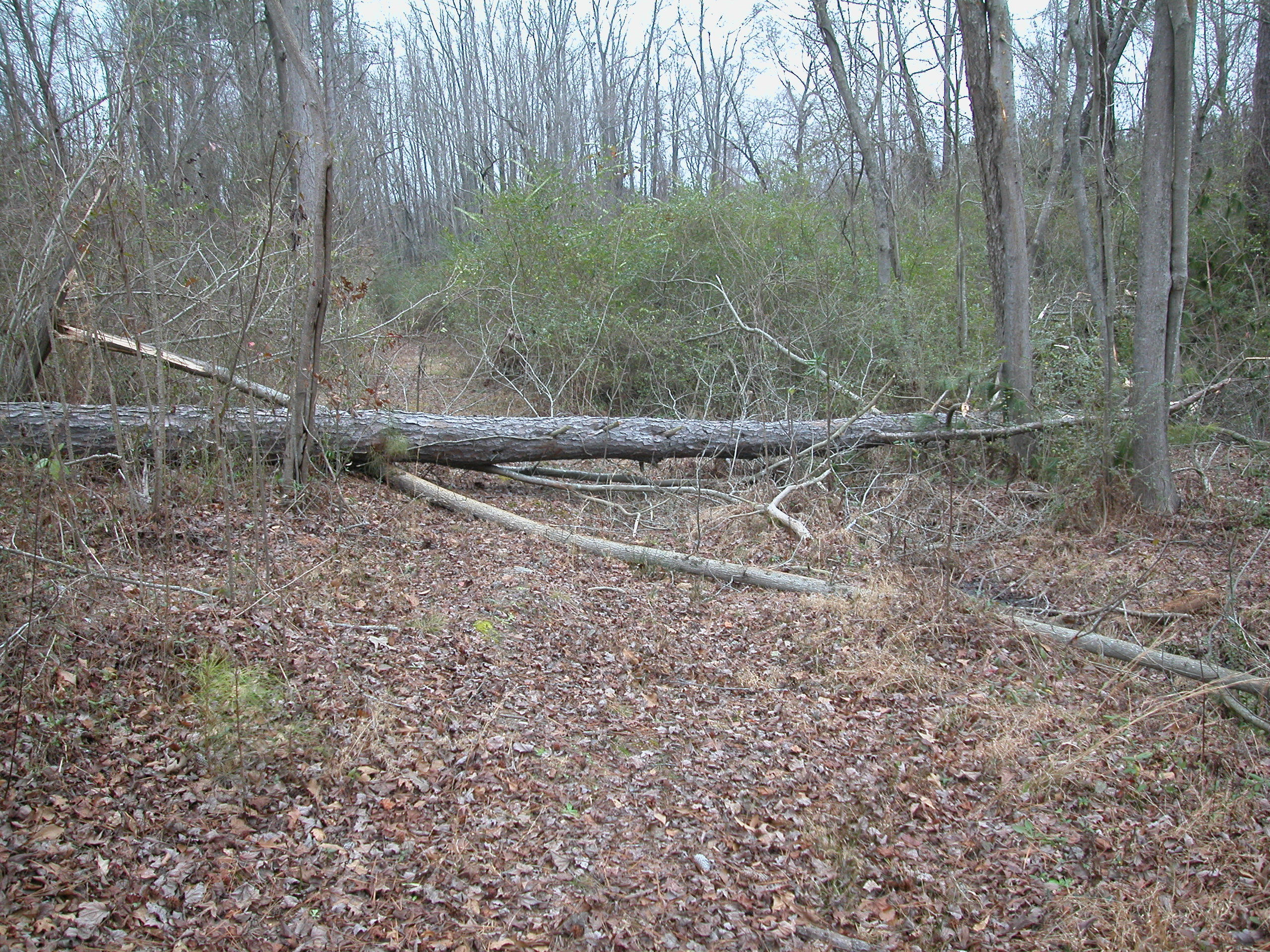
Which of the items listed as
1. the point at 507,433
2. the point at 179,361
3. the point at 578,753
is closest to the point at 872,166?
the point at 507,433

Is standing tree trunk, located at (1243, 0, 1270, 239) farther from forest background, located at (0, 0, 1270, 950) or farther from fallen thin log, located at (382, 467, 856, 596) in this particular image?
fallen thin log, located at (382, 467, 856, 596)

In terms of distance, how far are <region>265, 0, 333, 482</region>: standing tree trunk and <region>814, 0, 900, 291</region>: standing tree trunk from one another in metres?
8.32

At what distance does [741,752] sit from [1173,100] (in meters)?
6.15

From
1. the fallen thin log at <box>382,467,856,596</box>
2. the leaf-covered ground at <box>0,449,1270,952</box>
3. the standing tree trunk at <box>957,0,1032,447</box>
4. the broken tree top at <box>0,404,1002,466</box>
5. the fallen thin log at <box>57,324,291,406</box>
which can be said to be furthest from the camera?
the standing tree trunk at <box>957,0,1032,447</box>

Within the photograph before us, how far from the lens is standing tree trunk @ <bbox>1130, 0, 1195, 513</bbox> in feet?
21.1

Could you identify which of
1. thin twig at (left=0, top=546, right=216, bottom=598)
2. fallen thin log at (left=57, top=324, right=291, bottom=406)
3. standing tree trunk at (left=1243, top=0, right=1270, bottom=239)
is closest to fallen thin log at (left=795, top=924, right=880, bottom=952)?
thin twig at (left=0, top=546, right=216, bottom=598)

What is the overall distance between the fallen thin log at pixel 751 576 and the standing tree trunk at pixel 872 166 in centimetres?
752

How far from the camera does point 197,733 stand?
3379mm

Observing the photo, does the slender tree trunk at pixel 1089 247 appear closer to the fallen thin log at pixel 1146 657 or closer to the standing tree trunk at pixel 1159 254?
the standing tree trunk at pixel 1159 254

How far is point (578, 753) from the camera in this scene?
3.82 metres

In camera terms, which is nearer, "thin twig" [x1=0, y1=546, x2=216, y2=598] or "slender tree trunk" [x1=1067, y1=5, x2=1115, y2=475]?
"thin twig" [x1=0, y1=546, x2=216, y2=598]

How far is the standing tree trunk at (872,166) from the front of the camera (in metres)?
12.2

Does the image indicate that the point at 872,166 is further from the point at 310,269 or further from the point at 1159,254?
the point at 310,269

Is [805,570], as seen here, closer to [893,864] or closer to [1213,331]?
[893,864]
